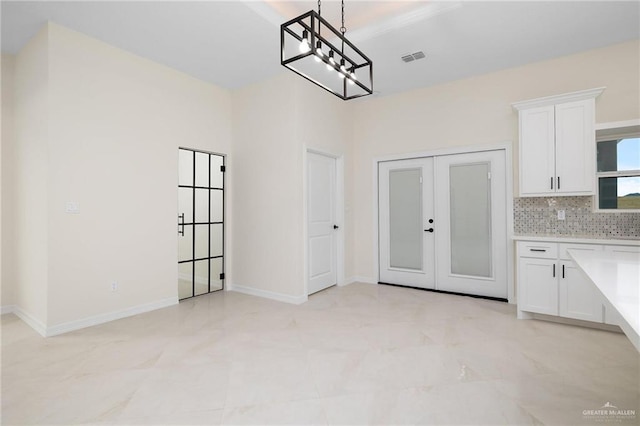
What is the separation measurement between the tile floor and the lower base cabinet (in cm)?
18

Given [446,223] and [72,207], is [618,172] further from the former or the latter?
[72,207]

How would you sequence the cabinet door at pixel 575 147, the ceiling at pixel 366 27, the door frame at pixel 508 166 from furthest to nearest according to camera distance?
1. the door frame at pixel 508 166
2. the cabinet door at pixel 575 147
3. the ceiling at pixel 366 27

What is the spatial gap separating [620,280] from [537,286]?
2.21 metres

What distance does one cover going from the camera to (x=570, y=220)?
150 inches

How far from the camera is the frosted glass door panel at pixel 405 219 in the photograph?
5.01m

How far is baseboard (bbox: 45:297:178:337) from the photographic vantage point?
10.5ft

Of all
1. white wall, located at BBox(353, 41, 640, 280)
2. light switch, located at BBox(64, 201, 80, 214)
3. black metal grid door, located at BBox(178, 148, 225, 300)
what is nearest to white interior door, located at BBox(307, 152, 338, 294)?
white wall, located at BBox(353, 41, 640, 280)

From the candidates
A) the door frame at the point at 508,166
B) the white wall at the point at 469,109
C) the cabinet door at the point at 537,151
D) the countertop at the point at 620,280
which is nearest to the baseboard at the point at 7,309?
the white wall at the point at 469,109

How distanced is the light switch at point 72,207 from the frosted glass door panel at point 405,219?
4112 millimetres

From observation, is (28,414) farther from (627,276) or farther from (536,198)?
(536,198)

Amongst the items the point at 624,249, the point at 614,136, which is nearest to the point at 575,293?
the point at 624,249

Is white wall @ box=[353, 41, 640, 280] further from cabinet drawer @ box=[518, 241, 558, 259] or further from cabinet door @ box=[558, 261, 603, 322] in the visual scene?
cabinet door @ box=[558, 261, 603, 322]

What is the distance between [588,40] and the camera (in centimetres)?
352

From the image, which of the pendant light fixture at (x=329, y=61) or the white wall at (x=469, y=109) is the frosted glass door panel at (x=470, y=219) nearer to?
the white wall at (x=469, y=109)
